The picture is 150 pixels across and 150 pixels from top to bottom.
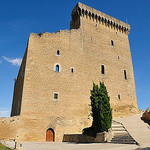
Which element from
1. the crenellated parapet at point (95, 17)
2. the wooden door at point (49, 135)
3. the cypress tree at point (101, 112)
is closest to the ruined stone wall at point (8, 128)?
the wooden door at point (49, 135)

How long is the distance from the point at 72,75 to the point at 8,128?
8.17 metres

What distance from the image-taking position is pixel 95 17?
877 inches

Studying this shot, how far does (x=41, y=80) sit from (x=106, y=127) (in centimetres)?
786

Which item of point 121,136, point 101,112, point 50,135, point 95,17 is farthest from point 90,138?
point 95,17

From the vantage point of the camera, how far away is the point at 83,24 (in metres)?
20.9

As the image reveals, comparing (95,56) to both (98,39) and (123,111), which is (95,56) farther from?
(123,111)

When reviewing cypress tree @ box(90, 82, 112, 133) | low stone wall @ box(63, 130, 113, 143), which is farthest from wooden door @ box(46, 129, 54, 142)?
cypress tree @ box(90, 82, 112, 133)

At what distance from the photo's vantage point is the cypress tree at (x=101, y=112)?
→ 39.8ft

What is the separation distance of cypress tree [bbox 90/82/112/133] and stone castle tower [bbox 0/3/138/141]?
13.7ft

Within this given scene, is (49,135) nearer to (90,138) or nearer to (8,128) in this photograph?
(8,128)

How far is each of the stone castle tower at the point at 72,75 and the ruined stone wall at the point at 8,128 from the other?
32 centimetres

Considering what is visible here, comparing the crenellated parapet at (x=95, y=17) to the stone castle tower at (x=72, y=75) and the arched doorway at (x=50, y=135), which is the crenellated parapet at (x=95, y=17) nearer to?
A: the stone castle tower at (x=72, y=75)

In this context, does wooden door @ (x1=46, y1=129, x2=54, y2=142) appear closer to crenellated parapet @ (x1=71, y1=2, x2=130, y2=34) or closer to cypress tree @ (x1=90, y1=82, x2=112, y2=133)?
cypress tree @ (x1=90, y1=82, x2=112, y2=133)

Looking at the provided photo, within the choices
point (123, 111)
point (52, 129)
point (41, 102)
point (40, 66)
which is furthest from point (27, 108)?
point (123, 111)
